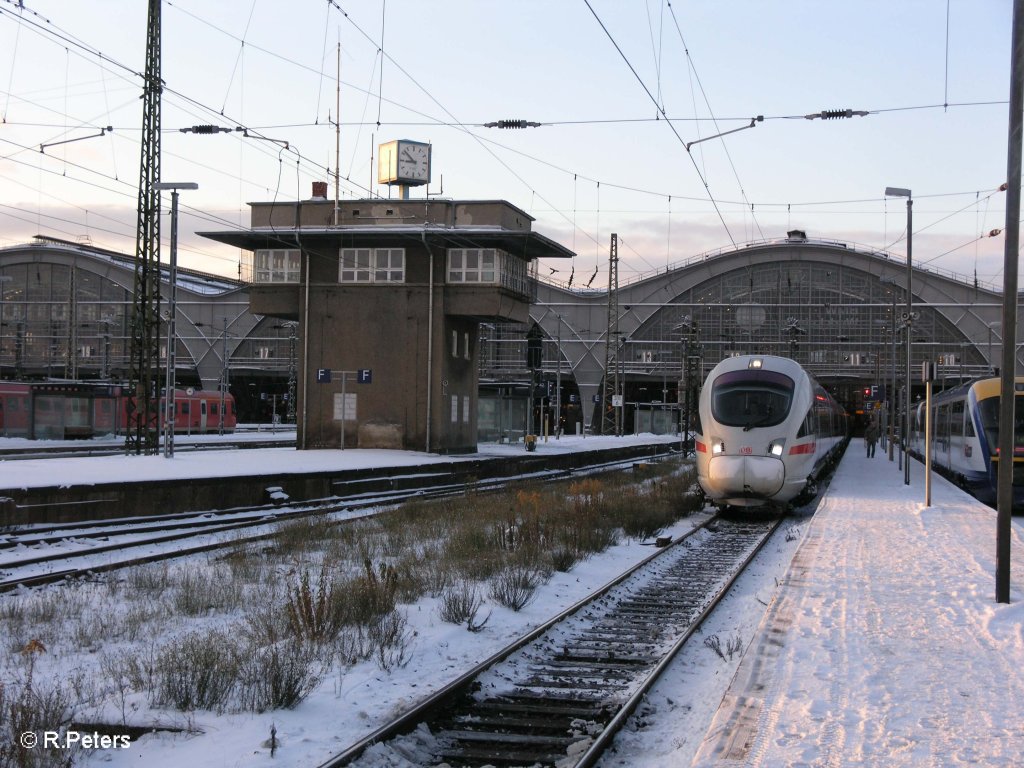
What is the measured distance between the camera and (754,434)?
70.1 ft


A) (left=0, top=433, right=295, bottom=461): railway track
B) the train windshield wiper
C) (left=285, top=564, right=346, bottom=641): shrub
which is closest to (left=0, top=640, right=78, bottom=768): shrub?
(left=285, top=564, right=346, bottom=641): shrub

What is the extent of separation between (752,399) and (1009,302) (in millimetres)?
9911

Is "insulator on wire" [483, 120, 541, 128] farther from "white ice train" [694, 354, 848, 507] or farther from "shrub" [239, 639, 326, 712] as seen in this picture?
"shrub" [239, 639, 326, 712]

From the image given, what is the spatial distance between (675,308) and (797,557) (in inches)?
3083

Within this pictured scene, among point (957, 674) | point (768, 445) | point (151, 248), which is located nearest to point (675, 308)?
point (151, 248)

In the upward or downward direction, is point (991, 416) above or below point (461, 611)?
above

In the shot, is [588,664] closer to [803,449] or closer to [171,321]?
[803,449]

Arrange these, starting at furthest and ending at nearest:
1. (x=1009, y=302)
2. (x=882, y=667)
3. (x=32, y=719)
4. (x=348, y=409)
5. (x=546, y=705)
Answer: (x=348, y=409), (x=1009, y=302), (x=882, y=667), (x=546, y=705), (x=32, y=719)

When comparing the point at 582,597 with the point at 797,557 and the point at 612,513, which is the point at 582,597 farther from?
the point at 612,513

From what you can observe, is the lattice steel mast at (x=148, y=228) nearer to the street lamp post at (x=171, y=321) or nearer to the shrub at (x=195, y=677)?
the street lamp post at (x=171, y=321)

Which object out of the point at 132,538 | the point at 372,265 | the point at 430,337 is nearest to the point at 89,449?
the point at 372,265

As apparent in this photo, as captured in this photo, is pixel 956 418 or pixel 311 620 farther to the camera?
pixel 956 418

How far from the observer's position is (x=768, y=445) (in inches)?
837

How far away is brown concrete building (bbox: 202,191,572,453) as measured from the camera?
39312 mm
